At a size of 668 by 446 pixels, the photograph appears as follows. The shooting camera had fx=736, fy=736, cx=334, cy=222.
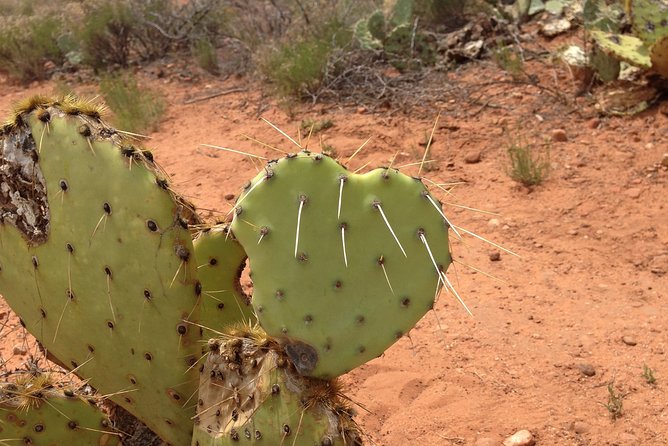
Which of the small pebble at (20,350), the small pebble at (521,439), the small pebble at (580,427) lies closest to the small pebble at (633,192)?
the small pebble at (580,427)

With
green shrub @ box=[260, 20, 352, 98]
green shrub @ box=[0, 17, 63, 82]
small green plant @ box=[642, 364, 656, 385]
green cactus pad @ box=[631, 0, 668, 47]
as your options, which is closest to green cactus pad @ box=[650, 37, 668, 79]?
green cactus pad @ box=[631, 0, 668, 47]

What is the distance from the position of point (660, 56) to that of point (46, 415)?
4.48 meters

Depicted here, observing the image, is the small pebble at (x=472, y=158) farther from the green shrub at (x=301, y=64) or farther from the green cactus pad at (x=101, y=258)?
the green cactus pad at (x=101, y=258)

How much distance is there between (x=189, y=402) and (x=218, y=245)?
43 cm

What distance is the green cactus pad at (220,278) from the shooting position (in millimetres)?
2035

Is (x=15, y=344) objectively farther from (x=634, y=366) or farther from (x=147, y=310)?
(x=634, y=366)

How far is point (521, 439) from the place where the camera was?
8.36 ft

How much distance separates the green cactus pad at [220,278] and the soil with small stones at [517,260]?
24cm

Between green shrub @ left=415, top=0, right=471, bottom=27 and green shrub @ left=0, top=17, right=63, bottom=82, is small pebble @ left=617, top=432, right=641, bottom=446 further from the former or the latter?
green shrub @ left=0, top=17, right=63, bottom=82

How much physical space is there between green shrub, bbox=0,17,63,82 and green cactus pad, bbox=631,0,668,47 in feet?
21.1

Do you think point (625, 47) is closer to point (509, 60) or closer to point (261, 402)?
point (509, 60)

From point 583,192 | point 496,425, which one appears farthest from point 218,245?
point 583,192

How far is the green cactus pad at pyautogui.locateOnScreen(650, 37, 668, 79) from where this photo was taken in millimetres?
4820

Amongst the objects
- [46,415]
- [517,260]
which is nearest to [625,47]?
[517,260]
